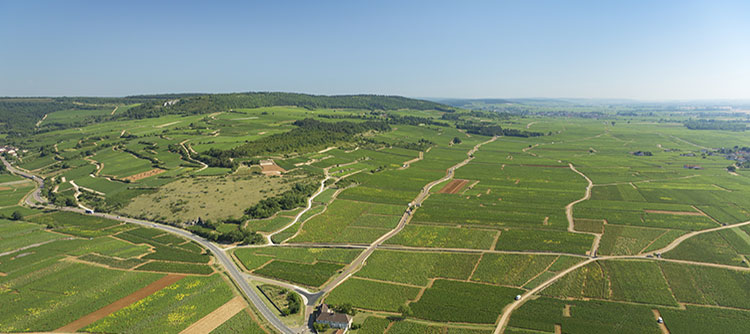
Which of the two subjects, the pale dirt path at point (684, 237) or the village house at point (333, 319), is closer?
the village house at point (333, 319)

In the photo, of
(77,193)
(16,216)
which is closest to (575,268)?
(16,216)

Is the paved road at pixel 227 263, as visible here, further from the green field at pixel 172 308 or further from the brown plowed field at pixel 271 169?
the brown plowed field at pixel 271 169

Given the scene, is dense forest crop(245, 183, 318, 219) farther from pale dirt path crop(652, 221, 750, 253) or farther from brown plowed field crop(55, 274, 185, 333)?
pale dirt path crop(652, 221, 750, 253)

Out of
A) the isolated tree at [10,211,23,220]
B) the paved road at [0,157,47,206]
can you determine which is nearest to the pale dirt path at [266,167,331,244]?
the isolated tree at [10,211,23,220]

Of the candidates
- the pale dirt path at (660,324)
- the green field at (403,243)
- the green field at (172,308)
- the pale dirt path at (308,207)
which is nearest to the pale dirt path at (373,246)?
the green field at (403,243)

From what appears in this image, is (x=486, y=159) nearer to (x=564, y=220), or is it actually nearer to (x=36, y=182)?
(x=564, y=220)

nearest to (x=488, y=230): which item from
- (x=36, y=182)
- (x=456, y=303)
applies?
(x=456, y=303)

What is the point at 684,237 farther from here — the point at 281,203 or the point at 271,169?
the point at 271,169
